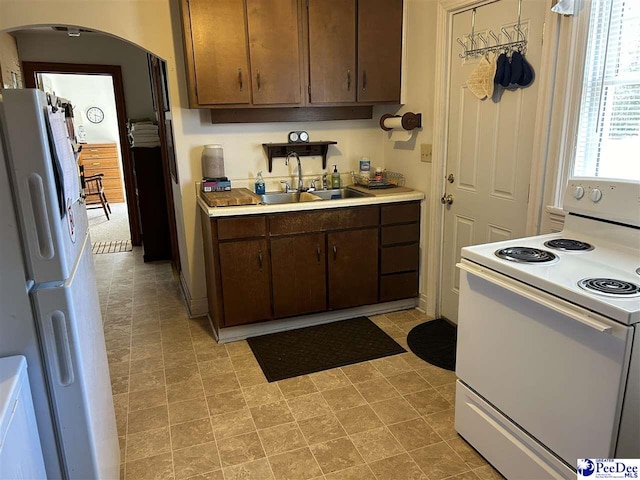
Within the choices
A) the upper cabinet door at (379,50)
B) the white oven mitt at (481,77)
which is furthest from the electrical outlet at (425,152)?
the white oven mitt at (481,77)

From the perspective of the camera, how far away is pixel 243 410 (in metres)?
2.43

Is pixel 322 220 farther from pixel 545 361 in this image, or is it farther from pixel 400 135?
pixel 545 361

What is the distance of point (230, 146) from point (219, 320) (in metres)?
1.30

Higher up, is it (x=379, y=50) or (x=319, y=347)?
(x=379, y=50)

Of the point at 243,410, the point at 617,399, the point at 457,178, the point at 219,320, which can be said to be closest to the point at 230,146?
the point at 219,320

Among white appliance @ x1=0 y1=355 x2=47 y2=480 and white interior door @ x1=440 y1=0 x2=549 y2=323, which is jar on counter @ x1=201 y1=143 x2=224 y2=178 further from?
white appliance @ x1=0 y1=355 x2=47 y2=480

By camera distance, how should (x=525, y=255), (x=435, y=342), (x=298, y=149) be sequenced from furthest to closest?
(x=298, y=149)
(x=435, y=342)
(x=525, y=255)

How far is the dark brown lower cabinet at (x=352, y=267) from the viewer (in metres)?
3.26

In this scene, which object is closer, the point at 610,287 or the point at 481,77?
the point at 610,287

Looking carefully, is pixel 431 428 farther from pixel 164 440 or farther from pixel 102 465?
pixel 102 465

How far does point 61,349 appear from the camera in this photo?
4.05 ft

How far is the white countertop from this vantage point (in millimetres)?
2916

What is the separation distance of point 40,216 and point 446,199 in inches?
103

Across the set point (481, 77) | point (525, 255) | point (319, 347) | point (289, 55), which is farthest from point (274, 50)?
point (525, 255)
